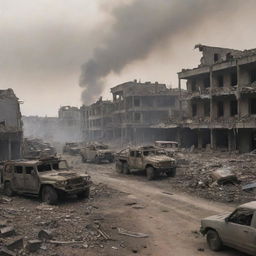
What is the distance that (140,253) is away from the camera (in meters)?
9.88

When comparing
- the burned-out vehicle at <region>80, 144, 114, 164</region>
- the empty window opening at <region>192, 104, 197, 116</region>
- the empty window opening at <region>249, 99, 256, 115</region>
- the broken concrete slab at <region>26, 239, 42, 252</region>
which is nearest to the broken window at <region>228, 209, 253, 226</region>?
the broken concrete slab at <region>26, 239, 42, 252</region>

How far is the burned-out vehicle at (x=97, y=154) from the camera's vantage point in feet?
107

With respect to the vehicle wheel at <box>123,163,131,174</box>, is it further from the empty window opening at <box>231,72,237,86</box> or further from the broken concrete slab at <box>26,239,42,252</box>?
the empty window opening at <box>231,72,237,86</box>

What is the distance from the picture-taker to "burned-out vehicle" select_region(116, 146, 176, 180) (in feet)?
72.1

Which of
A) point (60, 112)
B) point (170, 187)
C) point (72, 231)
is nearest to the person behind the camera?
point (72, 231)

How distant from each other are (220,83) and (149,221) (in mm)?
30087

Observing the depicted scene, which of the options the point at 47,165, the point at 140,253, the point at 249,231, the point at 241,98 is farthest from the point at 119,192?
the point at 241,98

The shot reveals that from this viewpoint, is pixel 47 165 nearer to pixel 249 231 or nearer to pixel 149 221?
pixel 149 221

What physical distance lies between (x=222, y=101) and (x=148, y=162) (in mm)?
20249

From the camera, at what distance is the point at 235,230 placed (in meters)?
9.16

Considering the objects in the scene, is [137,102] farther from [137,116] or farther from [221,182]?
[221,182]

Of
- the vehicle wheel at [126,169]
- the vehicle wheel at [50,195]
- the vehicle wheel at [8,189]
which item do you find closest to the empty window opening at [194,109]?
the vehicle wheel at [126,169]

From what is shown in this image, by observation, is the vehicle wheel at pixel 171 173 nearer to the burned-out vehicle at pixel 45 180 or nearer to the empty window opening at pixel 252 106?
the burned-out vehicle at pixel 45 180

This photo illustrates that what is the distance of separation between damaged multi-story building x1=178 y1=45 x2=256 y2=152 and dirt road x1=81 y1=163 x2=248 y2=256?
54.2ft
